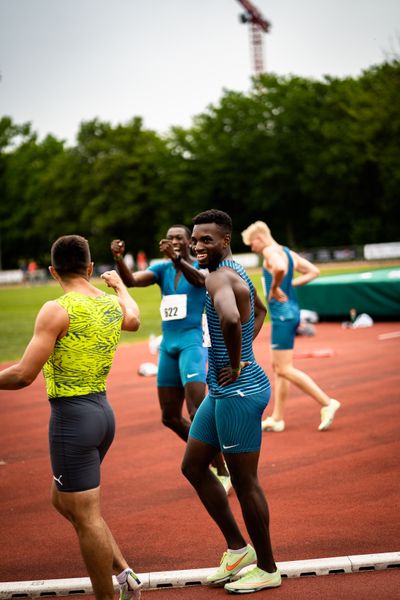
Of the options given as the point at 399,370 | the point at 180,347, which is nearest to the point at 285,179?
the point at 399,370

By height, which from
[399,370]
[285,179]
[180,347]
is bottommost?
[399,370]

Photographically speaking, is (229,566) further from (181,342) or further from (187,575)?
(181,342)

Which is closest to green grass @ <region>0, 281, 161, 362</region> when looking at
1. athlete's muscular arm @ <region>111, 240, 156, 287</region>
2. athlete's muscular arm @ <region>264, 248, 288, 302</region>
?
athlete's muscular arm @ <region>264, 248, 288, 302</region>

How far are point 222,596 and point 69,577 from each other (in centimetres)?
101

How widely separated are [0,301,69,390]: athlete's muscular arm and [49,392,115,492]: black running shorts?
0.27 metres

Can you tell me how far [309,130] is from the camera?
74.3 metres

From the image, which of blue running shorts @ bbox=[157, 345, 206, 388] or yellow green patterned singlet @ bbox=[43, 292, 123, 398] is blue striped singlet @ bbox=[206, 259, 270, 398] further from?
blue running shorts @ bbox=[157, 345, 206, 388]

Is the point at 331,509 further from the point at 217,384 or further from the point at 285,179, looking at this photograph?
the point at 285,179

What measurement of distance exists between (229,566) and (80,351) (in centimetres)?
169

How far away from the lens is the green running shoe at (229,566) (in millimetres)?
4762

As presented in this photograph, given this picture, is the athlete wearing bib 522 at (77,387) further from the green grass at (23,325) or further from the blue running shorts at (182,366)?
the green grass at (23,325)

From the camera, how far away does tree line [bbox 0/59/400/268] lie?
69.9 meters

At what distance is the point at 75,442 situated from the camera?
13.3 feet

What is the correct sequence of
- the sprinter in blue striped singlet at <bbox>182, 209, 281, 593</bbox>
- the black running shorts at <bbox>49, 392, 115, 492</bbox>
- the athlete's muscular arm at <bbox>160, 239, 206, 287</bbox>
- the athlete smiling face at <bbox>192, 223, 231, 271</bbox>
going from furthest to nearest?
the athlete's muscular arm at <bbox>160, 239, 206, 287</bbox> → the athlete smiling face at <bbox>192, 223, 231, 271</bbox> → the sprinter in blue striped singlet at <bbox>182, 209, 281, 593</bbox> → the black running shorts at <bbox>49, 392, 115, 492</bbox>
